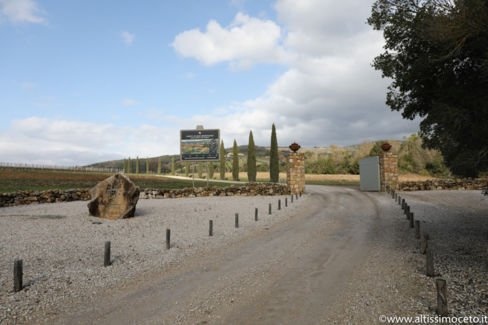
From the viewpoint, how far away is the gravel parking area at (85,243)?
684 centimetres

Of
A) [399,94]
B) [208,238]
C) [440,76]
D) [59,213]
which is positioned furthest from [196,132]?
[440,76]

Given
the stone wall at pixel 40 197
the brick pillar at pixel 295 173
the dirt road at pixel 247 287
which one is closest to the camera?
the dirt road at pixel 247 287

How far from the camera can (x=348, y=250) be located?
9.82m

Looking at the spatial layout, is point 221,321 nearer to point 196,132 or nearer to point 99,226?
point 99,226

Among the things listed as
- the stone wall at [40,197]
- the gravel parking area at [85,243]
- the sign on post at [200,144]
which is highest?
the sign on post at [200,144]

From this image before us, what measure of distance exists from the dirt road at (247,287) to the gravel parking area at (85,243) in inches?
35.8

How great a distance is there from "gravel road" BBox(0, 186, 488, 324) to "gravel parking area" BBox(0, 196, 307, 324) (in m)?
0.05

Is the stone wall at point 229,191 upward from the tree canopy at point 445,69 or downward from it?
downward

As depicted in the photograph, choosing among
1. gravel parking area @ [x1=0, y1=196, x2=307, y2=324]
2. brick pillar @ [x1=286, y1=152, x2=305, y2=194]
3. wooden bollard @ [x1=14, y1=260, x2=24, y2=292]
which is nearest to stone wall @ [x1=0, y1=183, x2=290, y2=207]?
brick pillar @ [x1=286, y1=152, x2=305, y2=194]

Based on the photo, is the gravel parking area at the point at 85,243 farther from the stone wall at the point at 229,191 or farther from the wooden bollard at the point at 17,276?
the stone wall at the point at 229,191

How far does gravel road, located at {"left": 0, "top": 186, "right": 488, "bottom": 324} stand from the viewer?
571cm

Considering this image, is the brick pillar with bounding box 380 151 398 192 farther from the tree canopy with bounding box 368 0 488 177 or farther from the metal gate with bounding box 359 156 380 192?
the tree canopy with bounding box 368 0 488 177

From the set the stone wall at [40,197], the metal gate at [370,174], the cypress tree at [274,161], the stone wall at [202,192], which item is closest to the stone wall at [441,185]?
the metal gate at [370,174]

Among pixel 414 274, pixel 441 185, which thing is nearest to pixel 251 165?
pixel 441 185
